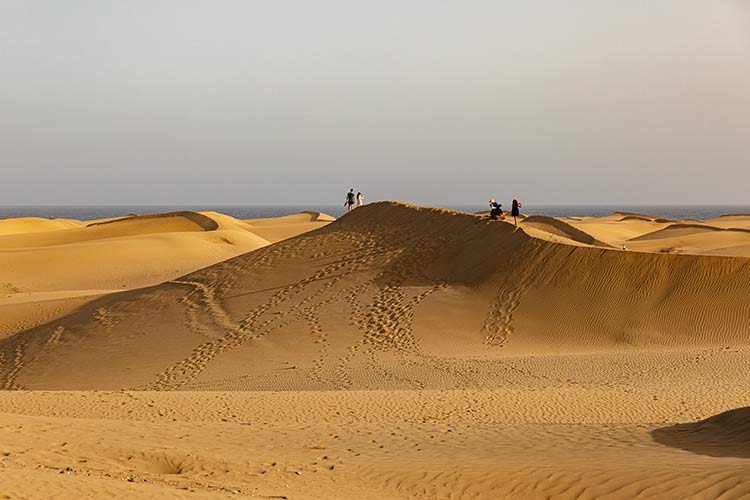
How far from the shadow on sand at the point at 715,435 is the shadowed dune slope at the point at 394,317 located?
5861mm

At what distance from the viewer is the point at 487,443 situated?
11383mm

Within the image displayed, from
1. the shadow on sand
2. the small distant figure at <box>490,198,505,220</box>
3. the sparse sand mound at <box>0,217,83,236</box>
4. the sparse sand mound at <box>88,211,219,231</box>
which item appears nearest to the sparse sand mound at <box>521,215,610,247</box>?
the small distant figure at <box>490,198,505,220</box>

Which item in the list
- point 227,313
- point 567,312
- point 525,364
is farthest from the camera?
point 227,313

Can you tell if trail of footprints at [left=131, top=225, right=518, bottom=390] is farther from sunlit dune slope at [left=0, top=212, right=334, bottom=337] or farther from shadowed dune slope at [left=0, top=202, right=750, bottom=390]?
sunlit dune slope at [left=0, top=212, right=334, bottom=337]

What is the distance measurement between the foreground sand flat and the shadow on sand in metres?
0.04

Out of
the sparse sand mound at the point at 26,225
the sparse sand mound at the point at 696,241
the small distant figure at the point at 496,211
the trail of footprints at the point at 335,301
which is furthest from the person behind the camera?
the sparse sand mound at the point at 26,225

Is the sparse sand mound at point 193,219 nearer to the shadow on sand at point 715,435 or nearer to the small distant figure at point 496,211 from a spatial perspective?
the small distant figure at point 496,211

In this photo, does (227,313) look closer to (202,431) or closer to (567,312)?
(567,312)

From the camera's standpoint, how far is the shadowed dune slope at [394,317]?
19.8 m

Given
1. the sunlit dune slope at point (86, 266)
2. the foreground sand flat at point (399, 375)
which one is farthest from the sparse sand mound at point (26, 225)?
the foreground sand flat at point (399, 375)

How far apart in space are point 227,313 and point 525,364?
393 inches

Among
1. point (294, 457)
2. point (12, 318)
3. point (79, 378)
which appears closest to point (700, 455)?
point (294, 457)

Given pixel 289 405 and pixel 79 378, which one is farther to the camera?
pixel 79 378

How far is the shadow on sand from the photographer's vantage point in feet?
34.2
